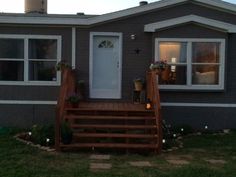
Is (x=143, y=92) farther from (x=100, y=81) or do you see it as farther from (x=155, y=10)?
(x=155, y=10)

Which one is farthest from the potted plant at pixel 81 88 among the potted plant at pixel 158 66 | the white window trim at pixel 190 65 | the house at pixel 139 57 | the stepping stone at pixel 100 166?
the stepping stone at pixel 100 166

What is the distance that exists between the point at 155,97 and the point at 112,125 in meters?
1.27

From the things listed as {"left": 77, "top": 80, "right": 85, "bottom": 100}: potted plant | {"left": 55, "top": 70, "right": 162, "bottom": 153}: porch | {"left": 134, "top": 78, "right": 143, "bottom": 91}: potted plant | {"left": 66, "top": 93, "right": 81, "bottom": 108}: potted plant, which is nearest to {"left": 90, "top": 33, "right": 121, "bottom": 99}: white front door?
{"left": 77, "top": 80, "right": 85, "bottom": 100}: potted plant

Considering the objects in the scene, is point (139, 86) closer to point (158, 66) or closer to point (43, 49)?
point (158, 66)

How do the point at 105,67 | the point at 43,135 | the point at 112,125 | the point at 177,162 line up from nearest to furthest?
the point at 177,162, the point at 43,135, the point at 112,125, the point at 105,67

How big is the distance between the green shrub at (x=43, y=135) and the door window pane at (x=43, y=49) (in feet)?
10.6

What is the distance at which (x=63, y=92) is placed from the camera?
476 inches

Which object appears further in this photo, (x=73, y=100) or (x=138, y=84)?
(x=138, y=84)

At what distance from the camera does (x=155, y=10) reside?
1472 centimetres

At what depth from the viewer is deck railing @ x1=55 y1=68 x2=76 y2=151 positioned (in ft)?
36.3

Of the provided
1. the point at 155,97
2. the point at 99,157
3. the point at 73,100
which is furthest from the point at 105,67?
the point at 99,157

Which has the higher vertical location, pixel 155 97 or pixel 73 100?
pixel 155 97

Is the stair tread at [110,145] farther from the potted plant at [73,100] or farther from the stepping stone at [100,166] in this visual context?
the potted plant at [73,100]

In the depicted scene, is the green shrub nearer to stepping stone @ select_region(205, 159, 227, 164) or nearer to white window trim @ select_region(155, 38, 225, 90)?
stepping stone @ select_region(205, 159, 227, 164)
